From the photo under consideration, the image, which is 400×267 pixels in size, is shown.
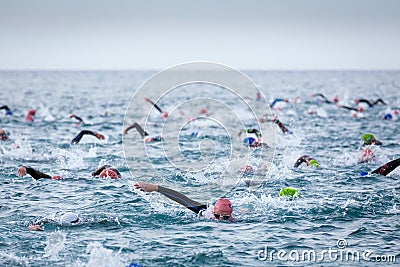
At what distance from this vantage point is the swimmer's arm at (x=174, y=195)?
9.33 m

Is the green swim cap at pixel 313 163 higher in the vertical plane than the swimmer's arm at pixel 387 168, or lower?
lower

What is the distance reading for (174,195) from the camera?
32.7ft

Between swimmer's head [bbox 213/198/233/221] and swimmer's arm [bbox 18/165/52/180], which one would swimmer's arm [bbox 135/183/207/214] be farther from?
swimmer's arm [bbox 18/165/52/180]

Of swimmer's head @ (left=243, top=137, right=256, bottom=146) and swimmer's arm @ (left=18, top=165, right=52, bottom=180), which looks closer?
swimmer's arm @ (left=18, top=165, right=52, bottom=180)

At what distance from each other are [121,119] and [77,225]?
19.4 metres

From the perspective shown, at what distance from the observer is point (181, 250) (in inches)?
355

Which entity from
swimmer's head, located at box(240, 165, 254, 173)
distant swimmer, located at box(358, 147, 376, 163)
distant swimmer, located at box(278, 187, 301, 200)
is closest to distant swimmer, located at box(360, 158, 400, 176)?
distant swimmer, located at box(358, 147, 376, 163)

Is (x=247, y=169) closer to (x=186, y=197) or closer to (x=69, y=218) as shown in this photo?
(x=186, y=197)

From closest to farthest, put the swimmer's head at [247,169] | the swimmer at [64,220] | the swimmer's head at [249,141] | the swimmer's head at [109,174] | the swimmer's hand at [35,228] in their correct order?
1. the swimmer's hand at [35,228]
2. the swimmer at [64,220]
3. the swimmer's head at [109,174]
4. the swimmer's head at [247,169]
5. the swimmer's head at [249,141]

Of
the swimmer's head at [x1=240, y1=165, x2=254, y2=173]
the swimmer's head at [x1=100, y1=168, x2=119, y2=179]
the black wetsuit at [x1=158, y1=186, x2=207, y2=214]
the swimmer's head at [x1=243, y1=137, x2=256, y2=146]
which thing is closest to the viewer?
the black wetsuit at [x1=158, y1=186, x2=207, y2=214]

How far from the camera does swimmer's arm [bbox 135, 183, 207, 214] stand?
9328mm

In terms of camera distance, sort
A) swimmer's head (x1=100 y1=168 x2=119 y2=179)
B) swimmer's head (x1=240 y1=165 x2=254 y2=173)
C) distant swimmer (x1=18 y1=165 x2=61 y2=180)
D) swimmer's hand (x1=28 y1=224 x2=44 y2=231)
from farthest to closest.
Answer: swimmer's head (x1=240 y1=165 x2=254 y2=173) < swimmer's head (x1=100 y1=168 x2=119 y2=179) < distant swimmer (x1=18 y1=165 x2=61 y2=180) < swimmer's hand (x1=28 y1=224 x2=44 y2=231)

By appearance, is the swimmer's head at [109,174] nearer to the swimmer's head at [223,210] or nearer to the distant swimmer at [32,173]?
the distant swimmer at [32,173]

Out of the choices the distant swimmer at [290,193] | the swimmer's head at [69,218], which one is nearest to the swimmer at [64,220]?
the swimmer's head at [69,218]
